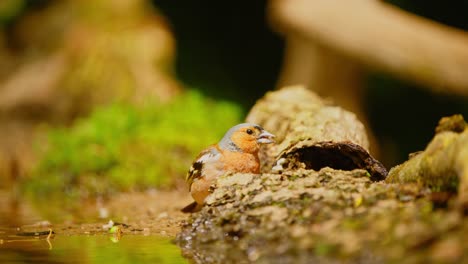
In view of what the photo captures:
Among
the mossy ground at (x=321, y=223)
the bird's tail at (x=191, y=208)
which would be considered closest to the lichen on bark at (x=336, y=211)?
the mossy ground at (x=321, y=223)

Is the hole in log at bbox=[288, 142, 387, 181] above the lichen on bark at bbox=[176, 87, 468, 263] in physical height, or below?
above

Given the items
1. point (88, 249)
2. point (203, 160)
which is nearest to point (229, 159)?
point (203, 160)

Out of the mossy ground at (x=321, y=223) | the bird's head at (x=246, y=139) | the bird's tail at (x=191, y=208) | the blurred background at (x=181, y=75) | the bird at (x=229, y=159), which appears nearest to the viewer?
the mossy ground at (x=321, y=223)

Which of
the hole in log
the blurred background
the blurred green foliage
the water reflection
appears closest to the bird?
the hole in log

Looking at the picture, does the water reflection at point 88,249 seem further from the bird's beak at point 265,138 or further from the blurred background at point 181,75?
the blurred background at point 181,75

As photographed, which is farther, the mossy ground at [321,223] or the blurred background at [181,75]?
the blurred background at [181,75]

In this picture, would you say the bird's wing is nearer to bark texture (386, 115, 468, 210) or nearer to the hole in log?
the hole in log

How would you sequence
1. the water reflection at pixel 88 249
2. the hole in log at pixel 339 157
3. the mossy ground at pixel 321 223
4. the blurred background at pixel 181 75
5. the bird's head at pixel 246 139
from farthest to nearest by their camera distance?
1. the blurred background at pixel 181 75
2. the bird's head at pixel 246 139
3. the hole in log at pixel 339 157
4. the water reflection at pixel 88 249
5. the mossy ground at pixel 321 223
